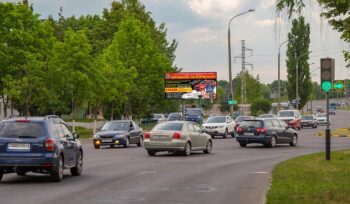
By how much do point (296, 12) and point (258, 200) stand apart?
6.32 m

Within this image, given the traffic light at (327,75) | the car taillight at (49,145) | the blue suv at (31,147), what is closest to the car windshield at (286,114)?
the traffic light at (327,75)

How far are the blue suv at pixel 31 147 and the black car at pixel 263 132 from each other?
21.0m

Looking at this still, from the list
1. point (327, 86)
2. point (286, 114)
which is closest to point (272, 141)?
point (327, 86)

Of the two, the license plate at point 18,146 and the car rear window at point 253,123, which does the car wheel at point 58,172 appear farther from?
the car rear window at point 253,123

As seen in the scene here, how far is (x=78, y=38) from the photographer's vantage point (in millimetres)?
60688

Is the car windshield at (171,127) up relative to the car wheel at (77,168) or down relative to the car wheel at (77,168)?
up

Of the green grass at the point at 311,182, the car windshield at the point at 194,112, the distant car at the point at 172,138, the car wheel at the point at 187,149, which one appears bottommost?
the green grass at the point at 311,182

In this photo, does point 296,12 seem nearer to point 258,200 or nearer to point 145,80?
point 258,200

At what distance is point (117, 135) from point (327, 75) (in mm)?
17426

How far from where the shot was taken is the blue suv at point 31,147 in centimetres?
1769

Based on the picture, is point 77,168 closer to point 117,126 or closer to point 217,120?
point 117,126

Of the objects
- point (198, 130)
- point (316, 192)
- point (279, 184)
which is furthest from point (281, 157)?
point (316, 192)

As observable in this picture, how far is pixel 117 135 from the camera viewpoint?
39000mm

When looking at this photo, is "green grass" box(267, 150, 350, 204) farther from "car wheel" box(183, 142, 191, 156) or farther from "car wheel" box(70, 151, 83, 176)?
"car wheel" box(183, 142, 191, 156)
